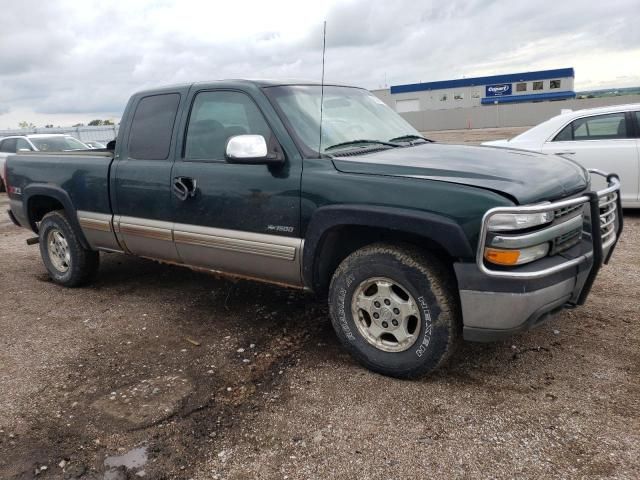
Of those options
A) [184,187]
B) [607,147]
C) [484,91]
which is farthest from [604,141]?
[484,91]

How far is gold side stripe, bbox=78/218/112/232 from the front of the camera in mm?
4930

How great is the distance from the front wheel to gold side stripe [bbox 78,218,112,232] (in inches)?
95.0

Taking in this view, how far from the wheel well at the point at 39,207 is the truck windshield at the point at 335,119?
3027mm

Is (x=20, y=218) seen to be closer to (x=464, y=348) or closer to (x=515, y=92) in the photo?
(x=464, y=348)

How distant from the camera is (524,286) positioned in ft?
9.71

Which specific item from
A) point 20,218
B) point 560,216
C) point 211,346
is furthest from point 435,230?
point 20,218

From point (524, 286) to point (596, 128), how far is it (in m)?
5.68

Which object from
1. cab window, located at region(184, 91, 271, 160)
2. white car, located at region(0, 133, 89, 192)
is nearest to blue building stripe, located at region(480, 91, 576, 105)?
white car, located at region(0, 133, 89, 192)

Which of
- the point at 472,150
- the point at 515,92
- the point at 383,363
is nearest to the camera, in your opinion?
the point at 383,363

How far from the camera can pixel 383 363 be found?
11.4ft

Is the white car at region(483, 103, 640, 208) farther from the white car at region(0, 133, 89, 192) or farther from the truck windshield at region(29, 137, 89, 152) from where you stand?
the truck windshield at region(29, 137, 89, 152)

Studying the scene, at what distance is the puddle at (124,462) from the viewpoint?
2.75 m

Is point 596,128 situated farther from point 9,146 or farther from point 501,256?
point 9,146

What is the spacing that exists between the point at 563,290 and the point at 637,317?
5.25ft
